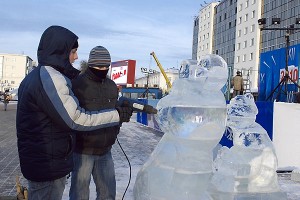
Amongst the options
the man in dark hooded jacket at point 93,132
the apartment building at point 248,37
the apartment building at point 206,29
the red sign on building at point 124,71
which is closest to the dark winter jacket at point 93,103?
the man in dark hooded jacket at point 93,132

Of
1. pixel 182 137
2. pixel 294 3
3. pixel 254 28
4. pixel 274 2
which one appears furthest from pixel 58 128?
pixel 254 28

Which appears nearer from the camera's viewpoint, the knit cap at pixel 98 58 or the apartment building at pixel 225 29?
the knit cap at pixel 98 58

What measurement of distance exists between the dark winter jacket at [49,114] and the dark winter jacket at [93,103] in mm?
609

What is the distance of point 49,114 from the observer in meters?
2.21

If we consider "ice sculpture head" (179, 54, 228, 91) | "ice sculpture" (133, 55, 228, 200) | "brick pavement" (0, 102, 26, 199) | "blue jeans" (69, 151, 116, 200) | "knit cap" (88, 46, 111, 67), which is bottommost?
"brick pavement" (0, 102, 26, 199)

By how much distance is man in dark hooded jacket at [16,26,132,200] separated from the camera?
221cm

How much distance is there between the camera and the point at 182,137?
101 inches

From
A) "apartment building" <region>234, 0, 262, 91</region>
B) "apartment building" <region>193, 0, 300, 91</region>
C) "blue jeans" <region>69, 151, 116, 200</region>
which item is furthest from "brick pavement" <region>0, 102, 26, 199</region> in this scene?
"apartment building" <region>234, 0, 262, 91</region>

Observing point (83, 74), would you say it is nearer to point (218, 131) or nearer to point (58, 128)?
point (58, 128)

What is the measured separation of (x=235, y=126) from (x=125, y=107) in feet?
3.09

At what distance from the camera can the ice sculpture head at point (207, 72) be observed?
8.74 ft

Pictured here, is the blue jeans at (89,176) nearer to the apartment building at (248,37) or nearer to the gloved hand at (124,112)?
the gloved hand at (124,112)

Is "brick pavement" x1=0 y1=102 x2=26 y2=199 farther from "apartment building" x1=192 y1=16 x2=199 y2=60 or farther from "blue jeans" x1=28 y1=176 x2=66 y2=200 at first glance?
"apartment building" x1=192 y1=16 x2=199 y2=60

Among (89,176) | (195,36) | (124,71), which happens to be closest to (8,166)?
(89,176)
